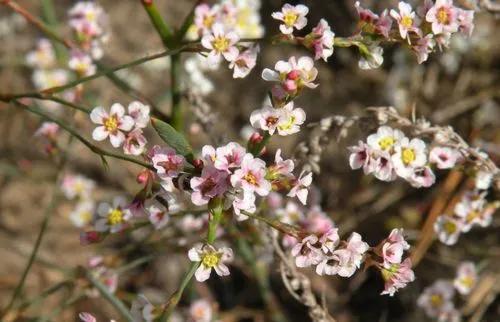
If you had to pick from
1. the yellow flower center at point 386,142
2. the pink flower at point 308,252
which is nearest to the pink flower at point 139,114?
the pink flower at point 308,252

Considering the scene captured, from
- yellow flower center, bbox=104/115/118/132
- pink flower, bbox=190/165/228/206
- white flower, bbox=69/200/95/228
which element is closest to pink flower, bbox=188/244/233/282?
pink flower, bbox=190/165/228/206

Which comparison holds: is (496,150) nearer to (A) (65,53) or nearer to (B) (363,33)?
(B) (363,33)

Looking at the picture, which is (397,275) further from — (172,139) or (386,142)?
(172,139)

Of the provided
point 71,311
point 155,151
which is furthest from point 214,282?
point 155,151

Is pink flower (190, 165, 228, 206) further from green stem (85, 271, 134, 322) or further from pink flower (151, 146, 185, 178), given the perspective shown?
green stem (85, 271, 134, 322)

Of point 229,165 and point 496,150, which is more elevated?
point 229,165

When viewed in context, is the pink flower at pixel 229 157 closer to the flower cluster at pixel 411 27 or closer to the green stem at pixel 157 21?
the flower cluster at pixel 411 27
